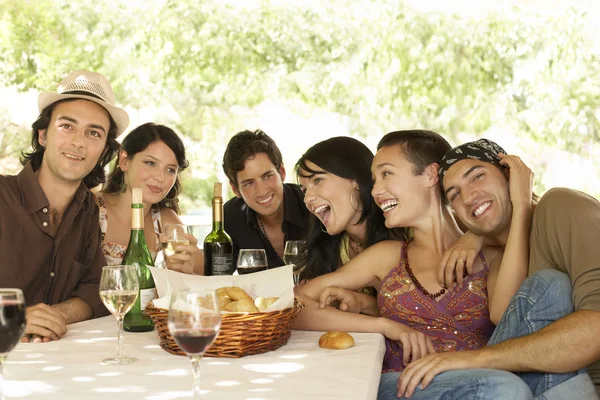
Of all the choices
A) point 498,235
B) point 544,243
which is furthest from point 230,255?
point 544,243

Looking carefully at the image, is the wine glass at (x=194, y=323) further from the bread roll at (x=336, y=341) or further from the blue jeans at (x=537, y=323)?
the blue jeans at (x=537, y=323)

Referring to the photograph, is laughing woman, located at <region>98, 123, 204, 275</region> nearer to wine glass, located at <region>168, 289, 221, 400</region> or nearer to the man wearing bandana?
the man wearing bandana

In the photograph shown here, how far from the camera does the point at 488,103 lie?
10.3m

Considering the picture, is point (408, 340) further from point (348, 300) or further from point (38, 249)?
point (38, 249)

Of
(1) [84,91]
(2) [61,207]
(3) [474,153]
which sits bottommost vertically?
(2) [61,207]

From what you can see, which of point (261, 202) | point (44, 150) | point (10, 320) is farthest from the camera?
point (261, 202)

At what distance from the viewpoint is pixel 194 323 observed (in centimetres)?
114

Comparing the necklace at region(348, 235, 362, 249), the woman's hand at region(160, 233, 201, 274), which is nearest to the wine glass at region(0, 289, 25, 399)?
the woman's hand at region(160, 233, 201, 274)

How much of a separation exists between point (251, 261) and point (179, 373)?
3.06 ft

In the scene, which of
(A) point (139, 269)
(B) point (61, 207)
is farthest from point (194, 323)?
(B) point (61, 207)

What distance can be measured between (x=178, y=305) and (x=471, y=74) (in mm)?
9829

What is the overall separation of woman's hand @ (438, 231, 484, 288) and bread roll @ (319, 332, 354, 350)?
495 millimetres

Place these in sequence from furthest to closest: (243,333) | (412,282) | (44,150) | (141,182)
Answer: (141,182), (44,150), (412,282), (243,333)

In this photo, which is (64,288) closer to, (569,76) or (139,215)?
(139,215)
